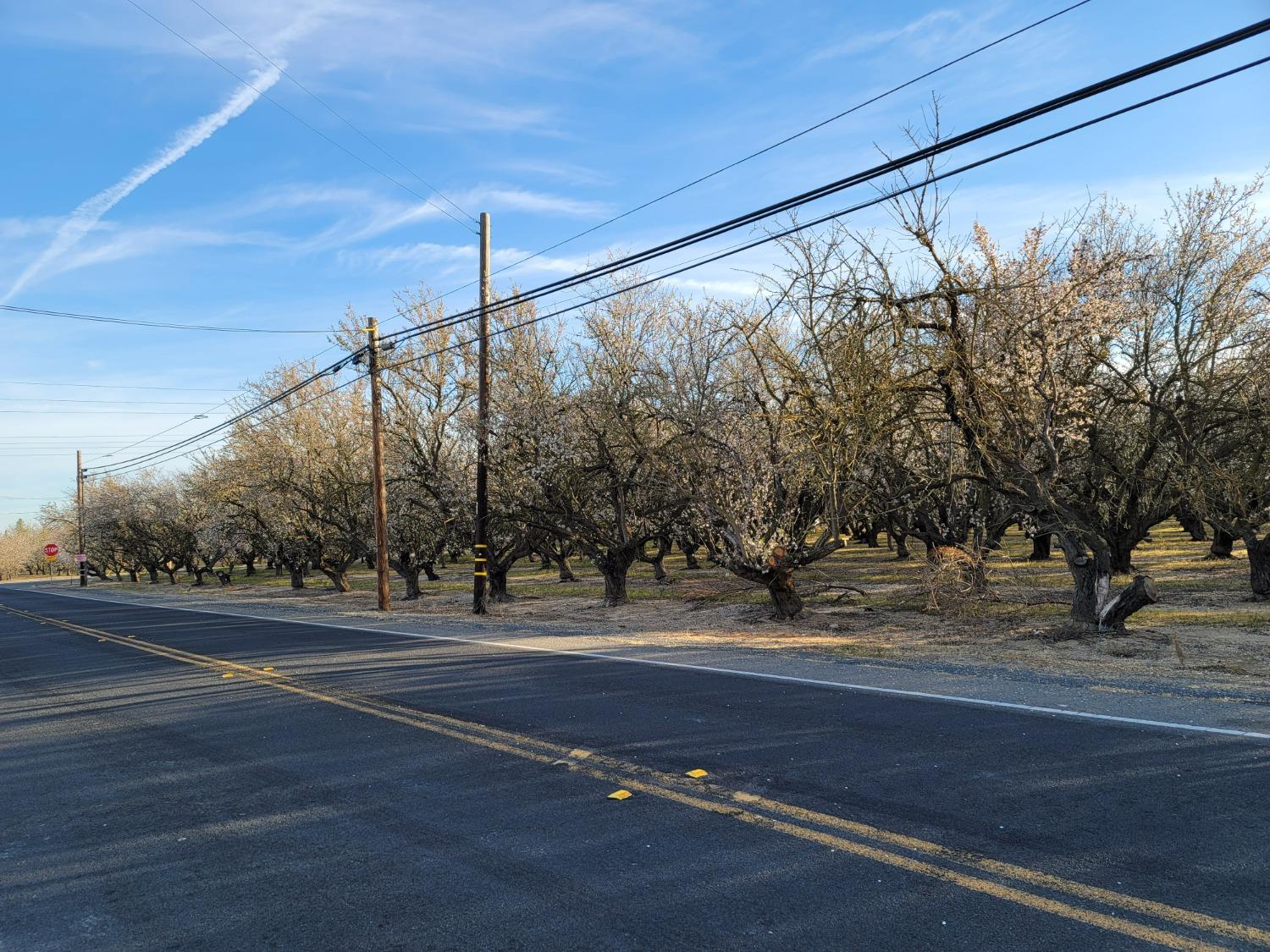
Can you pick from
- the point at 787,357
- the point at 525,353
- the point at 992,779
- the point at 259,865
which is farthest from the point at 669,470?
the point at 259,865

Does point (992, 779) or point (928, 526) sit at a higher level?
point (928, 526)

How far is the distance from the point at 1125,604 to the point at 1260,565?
6321mm

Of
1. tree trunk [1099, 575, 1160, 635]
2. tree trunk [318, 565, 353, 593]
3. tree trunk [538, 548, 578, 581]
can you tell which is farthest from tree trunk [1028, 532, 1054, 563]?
tree trunk [318, 565, 353, 593]

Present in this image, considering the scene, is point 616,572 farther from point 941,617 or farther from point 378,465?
point 941,617

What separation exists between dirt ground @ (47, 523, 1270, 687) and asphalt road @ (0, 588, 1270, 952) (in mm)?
3802

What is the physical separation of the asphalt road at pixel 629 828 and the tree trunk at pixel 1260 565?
12078 millimetres

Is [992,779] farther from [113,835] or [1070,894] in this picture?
[113,835]

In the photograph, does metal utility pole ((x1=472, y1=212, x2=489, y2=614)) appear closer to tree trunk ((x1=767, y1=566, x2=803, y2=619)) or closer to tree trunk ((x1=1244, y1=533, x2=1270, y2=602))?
tree trunk ((x1=767, y1=566, x2=803, y2=619))

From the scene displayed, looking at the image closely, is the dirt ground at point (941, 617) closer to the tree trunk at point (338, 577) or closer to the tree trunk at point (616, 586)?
the tree trunk at point (616, 586)

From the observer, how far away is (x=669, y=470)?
17906 millimetres

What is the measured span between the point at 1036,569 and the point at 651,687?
1953cm

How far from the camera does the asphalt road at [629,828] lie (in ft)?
12.4

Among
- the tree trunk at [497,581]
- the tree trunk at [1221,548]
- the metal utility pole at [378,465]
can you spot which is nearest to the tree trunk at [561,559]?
the tree trunk at [497,581]

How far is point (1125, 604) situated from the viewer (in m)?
12.1
